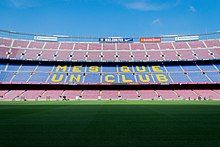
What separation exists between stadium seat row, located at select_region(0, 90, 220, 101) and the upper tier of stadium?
1360cm

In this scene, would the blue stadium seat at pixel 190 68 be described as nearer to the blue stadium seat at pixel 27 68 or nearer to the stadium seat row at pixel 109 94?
the stadium seat row at pixel 109 94

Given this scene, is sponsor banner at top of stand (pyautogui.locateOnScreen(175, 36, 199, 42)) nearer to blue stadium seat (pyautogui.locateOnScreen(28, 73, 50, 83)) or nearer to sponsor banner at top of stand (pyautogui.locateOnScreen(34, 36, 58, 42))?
sponsor banner at top of stand (pyautogui.locateOnScreen(34, 36, 58, 42))

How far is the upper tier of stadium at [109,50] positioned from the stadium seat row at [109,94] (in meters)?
13.6

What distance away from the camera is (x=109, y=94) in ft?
254

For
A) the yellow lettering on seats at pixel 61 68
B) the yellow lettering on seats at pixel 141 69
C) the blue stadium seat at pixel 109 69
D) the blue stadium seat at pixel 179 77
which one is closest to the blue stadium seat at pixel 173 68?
the blue stadium seat at pixel 179 77

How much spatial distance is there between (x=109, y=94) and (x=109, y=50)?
23.0 meters

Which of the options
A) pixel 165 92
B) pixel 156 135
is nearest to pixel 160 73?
pixel 165 92

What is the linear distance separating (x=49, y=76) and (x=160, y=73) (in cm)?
3007

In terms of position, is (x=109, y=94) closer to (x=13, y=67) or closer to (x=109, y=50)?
(x=109, y=50)

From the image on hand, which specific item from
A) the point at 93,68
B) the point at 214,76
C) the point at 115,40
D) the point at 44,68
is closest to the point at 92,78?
the point at 93,68

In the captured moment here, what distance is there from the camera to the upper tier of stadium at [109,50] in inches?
3497

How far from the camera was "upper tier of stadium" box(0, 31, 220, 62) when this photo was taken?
88812mm

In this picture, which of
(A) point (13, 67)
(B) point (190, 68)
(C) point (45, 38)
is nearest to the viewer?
(A) point (13, 67)

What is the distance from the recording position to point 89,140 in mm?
9328
